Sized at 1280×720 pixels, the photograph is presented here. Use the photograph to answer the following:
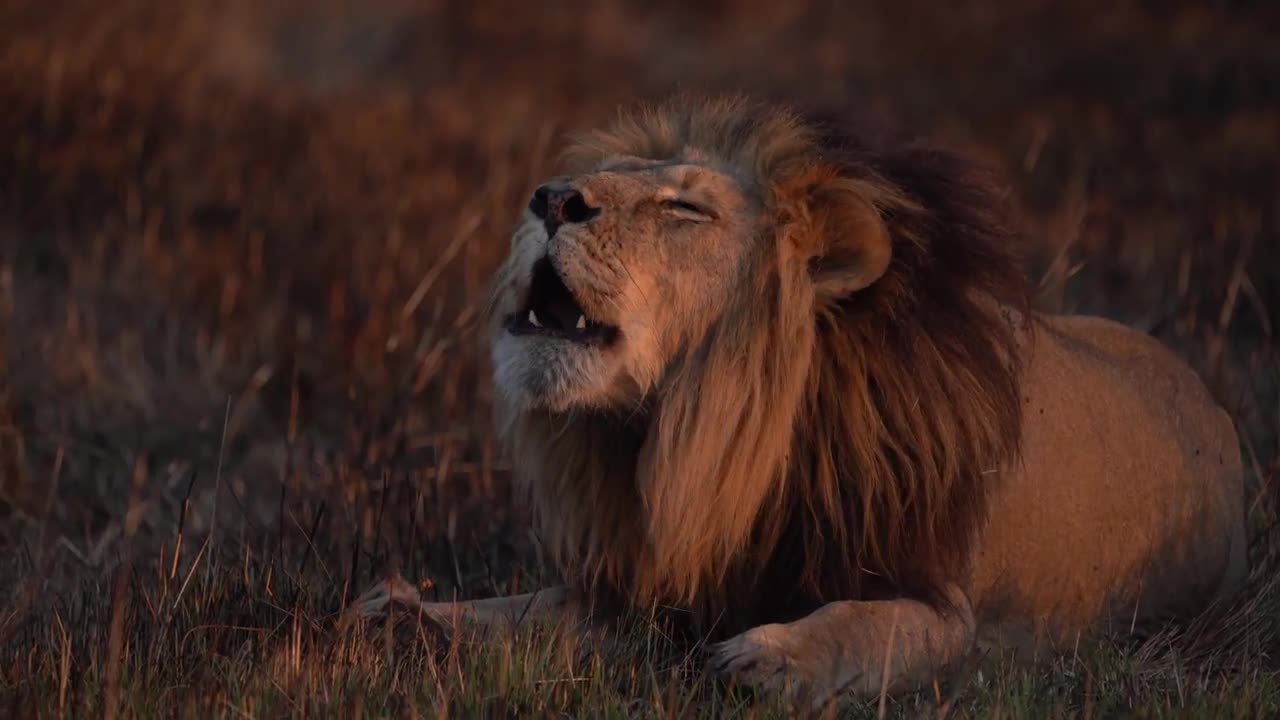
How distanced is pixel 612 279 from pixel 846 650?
2.62 feet

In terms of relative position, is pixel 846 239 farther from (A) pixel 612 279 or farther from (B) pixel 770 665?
(B) pixel 770 665

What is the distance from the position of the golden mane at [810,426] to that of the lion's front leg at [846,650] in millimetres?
100

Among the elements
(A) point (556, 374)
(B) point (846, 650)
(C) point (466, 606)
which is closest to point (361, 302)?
(C) point (466, 606)

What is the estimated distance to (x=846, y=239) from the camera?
3844mm

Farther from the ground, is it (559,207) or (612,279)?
(559,207)

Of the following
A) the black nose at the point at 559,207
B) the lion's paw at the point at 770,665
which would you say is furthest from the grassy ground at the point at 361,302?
the black nose at the point at 559,207

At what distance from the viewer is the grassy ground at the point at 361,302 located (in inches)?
142

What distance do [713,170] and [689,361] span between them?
1.34 feet

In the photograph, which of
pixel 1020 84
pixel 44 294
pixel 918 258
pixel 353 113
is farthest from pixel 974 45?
pixel 918 258

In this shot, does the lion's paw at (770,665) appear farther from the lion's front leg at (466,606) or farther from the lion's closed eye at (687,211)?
the lion's closed eye at (687,211)

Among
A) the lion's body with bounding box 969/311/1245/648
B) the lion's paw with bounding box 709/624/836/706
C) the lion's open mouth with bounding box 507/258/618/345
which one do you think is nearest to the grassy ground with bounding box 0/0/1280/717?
the lion's paw with bounding box 709/624/836/706

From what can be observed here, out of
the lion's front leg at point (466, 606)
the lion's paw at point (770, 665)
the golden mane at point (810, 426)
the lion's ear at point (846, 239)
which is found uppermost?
the lion's ear at point (846, 239)

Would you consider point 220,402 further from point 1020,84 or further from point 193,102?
point 1020,84

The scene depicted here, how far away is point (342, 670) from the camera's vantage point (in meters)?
3.43
